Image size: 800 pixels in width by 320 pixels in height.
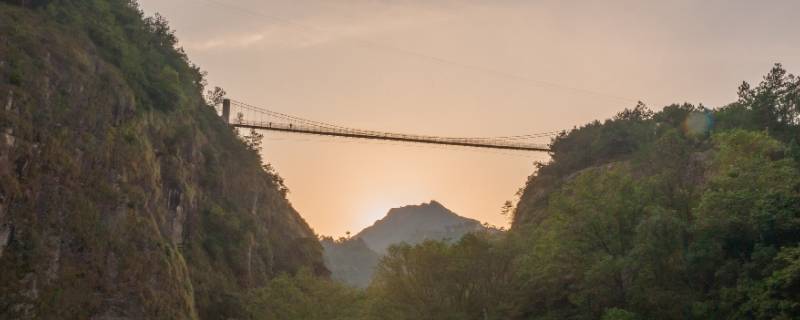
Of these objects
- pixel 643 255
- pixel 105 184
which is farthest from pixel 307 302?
pixel 643 255

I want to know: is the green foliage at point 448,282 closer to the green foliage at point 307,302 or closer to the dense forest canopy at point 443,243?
the dense forest canopy at point 443,243

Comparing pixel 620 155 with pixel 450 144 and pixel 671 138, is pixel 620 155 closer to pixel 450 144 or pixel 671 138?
pixel 450 144

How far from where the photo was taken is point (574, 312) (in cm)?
4197

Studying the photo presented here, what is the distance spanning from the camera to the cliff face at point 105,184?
46906mm

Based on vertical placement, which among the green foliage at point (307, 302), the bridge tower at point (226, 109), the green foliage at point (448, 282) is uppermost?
the bridge tower at point (226, 109)

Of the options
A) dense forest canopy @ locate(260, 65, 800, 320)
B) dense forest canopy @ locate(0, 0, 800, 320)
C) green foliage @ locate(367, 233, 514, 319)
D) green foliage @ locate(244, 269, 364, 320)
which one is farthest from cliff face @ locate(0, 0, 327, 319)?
green foliage @ locate(367, 233, 514, 319)

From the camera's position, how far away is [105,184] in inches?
2160

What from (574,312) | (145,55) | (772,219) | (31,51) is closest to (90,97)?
(31,51)

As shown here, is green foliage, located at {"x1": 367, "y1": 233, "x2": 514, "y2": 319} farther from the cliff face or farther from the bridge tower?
the bridge tower

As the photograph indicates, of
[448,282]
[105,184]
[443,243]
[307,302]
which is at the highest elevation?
[105,184]

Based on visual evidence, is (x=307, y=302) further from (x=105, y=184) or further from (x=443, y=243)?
(x=105, y=184)

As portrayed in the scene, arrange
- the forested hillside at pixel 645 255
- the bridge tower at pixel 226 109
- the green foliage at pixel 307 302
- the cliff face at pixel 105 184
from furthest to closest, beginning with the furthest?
the bridge tower at pixel 226 109 → the green foliage at pixel 307 302 → the cliff face at pixel 105 184 → the forested hillside at pixel 645 255

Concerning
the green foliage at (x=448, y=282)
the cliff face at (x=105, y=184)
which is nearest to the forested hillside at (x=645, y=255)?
the green foliage at (x=448, y=282)

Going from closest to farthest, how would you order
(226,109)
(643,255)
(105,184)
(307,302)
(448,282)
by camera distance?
(643,255), (448,282), (307,302), (105,184), (226,109)
